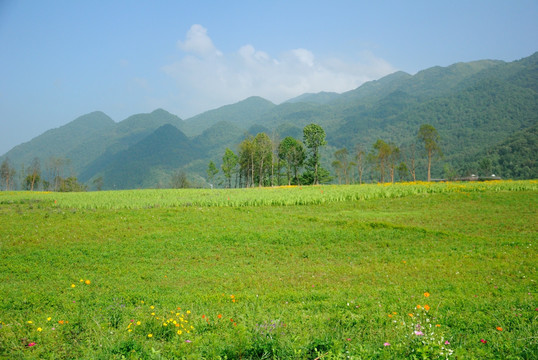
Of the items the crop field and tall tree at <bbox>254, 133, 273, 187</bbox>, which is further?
tall tree at <bbox>254, 133, 273, 187</bbox>

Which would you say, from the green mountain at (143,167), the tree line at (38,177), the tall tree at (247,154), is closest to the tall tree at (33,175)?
the tree line at (38,177)

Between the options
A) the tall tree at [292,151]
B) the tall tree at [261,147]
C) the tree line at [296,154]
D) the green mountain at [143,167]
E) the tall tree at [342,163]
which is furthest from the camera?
the green mountain at [143,167]

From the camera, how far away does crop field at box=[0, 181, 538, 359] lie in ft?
14.7

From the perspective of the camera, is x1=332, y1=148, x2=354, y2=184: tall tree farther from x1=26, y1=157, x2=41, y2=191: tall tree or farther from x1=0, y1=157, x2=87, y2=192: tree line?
x1=26, y1=157, x2=41, y2=191: tall tree

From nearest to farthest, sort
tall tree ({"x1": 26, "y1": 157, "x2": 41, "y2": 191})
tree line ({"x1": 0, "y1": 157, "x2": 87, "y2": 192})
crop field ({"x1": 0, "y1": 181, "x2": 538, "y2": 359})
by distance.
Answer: crop field ({"x1": 0, "y1": 181, "x2": 538, "y2": 359}) → tall tree ({"x1": 26, "y1": 157, "x2": 41, "y2": 191}) → tree line ({"x1": 0, "y1": 157, "x2": 87, "y2": 192})

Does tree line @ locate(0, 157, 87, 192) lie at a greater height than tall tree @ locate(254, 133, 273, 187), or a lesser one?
lesser

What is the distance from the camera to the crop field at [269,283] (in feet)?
14.7

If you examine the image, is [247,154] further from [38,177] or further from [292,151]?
[38,177]

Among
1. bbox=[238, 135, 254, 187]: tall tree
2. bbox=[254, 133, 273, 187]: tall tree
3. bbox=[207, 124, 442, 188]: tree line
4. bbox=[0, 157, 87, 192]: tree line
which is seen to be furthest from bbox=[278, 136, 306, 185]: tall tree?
bbox=[0, 157, 87, 192]: tree line

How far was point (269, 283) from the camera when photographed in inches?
349

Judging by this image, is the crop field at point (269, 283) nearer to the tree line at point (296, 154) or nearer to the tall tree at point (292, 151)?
the tree line at point (296, 154)

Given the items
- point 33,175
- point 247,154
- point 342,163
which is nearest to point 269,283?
point 247,154

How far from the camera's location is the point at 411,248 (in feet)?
39.4

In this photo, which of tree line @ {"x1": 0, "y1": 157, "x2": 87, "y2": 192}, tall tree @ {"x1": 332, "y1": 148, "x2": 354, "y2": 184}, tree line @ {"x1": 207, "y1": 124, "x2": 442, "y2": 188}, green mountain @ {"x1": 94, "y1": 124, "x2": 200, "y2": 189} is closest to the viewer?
tree line @ {"x1": 207, "y1": 124, "x2": 442, "y2": 188}
